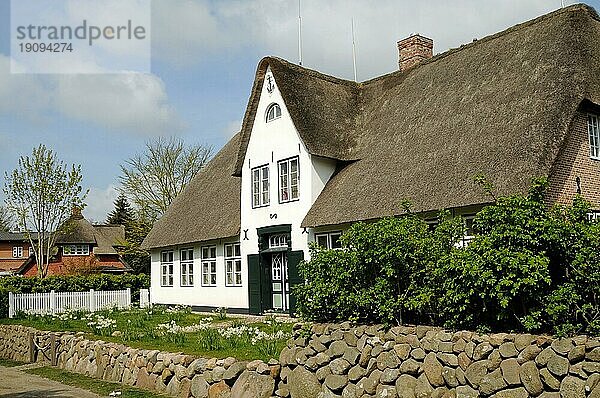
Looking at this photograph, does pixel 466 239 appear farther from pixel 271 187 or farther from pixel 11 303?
pixel 11 303

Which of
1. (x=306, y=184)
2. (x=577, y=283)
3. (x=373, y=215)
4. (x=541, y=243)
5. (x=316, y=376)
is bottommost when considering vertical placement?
(x=316, y=376)

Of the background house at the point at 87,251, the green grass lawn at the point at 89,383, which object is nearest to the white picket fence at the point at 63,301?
the green grass lawn at the point at 89,383

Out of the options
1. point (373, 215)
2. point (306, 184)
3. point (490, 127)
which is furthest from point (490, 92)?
point (306, 184)

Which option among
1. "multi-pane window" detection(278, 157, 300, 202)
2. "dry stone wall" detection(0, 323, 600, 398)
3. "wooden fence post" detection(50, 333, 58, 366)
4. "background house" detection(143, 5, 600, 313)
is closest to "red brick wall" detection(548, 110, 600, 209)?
"background house" detection(143, 5, 600, 313)

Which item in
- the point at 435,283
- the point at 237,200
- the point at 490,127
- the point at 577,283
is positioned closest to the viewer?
the point at 577,283

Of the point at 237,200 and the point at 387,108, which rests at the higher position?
the point at 387,108

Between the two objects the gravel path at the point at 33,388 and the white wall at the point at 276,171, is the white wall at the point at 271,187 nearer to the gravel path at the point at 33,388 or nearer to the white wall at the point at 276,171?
the white wall at the point at 276,171

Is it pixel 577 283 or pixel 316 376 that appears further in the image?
pixel 316 376

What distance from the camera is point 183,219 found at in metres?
28.5

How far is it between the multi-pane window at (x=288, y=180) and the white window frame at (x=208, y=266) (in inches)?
200

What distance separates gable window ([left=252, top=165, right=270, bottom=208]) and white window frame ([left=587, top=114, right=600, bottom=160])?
10341 mm

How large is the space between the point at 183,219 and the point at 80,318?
735 cm

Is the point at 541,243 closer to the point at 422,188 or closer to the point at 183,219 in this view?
the point at 422,188

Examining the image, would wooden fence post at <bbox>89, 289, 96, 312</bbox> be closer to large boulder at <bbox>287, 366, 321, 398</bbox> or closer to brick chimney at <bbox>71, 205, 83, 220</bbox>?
brick chimney at <bbox>71, 205, 83, 220</bbox>
